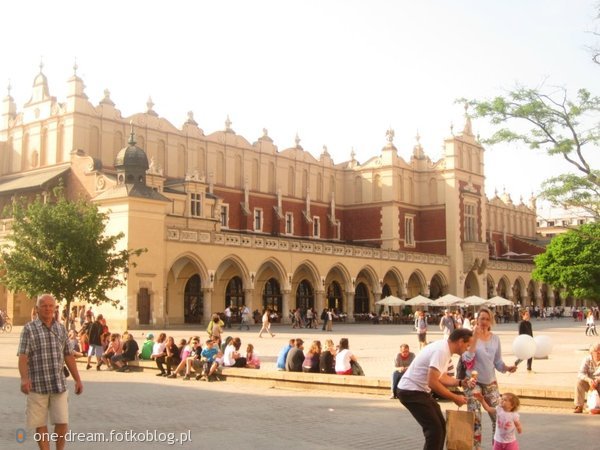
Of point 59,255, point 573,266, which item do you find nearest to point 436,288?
point 573,266

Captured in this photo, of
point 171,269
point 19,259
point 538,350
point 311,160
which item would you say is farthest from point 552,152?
point 311,160

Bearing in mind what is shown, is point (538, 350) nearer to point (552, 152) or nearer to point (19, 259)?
point (552, 152)

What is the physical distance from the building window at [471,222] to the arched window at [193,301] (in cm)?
2625

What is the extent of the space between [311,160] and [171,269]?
21674mm

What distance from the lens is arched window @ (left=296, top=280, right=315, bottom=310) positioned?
175 ft

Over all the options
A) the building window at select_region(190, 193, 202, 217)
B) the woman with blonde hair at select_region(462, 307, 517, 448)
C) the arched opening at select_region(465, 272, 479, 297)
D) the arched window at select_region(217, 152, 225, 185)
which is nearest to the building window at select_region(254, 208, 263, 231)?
the arched window at select_region(217, 152, 225, 185)

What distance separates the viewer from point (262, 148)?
58281 millimetres

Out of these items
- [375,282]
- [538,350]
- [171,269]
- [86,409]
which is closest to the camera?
[538,350]

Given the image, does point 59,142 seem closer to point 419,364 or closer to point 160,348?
point 160,348

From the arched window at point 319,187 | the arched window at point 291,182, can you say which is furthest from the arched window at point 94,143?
the arched window at point 319,187

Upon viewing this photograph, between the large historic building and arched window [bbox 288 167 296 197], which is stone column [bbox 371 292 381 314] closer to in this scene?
the large historic building

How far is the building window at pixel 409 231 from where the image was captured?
6419 centimetres

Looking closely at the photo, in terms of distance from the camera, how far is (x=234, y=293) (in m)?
48.5

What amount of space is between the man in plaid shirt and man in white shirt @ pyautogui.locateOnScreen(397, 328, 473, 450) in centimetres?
325
